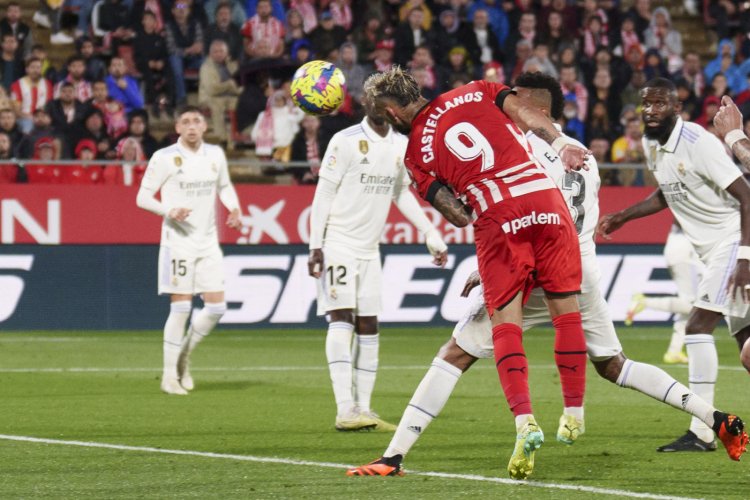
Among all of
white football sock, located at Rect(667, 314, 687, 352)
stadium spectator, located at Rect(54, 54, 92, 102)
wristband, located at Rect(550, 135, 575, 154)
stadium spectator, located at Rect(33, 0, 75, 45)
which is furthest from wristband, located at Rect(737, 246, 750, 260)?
stadium spectator, located at Rect(33, 0, 75, 45)

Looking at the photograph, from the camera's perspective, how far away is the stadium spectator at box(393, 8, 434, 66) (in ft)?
71.0

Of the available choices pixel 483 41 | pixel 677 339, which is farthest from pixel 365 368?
pixel 483 41

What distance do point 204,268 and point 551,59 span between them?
1130 centimetres

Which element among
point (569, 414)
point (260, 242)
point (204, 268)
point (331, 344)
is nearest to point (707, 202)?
Result: point (569, 414)

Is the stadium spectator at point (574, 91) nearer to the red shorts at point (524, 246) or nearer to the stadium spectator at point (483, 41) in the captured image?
the stadium spectator at point (483, 41)

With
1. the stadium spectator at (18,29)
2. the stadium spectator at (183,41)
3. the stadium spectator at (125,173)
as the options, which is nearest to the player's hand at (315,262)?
the stadium spectator at (125,173)

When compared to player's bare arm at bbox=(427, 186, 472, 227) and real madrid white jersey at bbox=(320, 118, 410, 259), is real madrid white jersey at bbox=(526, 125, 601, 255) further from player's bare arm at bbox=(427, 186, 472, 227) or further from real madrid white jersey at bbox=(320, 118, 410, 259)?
real madrid white jersey at bbox=(320, 118, 410, 259)

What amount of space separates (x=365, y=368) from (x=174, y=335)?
117 inches

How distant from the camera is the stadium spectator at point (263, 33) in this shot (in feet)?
68.0

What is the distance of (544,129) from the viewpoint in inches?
265

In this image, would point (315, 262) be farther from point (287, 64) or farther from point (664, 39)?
point (664, 39)

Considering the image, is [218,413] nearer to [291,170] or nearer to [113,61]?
[291,170]

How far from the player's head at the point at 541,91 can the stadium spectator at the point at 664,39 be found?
1607 centimetres

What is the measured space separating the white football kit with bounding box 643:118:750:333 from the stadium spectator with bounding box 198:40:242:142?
12.1m
